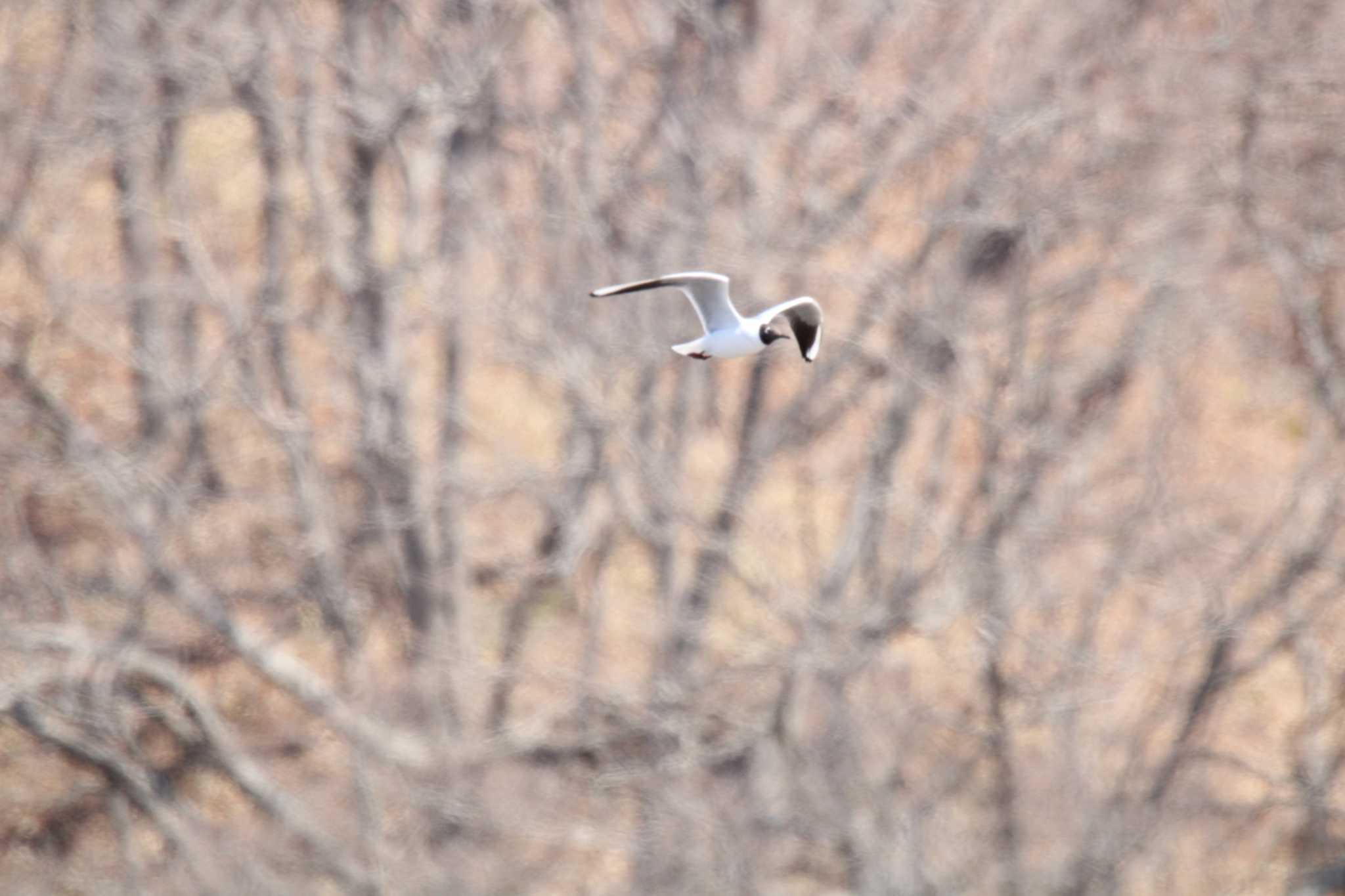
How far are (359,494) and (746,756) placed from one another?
6.03 ft

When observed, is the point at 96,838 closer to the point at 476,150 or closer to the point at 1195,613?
the point at 476,150

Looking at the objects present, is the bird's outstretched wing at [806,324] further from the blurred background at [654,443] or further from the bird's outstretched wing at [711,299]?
the blurred background at [654,443]

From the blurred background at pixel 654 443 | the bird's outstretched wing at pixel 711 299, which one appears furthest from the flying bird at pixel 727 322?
the blurred background at pixel 654 443

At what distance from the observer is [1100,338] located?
8758mm

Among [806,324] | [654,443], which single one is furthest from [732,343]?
[654,443]

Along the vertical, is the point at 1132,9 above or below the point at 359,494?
above

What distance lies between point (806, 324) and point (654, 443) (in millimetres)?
4512

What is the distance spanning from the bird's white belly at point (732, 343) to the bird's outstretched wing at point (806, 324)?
9 centimetres

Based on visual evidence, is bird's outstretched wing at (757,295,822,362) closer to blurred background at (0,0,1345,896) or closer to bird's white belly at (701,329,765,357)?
bird's white belly at (701,329,765,357)

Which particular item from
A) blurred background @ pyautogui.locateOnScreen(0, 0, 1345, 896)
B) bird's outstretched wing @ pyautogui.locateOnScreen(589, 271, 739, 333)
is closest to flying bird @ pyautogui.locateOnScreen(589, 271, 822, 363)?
bird's outstretched wing @ pyautogui.locateOnScreen(589, 271, 739, 333)

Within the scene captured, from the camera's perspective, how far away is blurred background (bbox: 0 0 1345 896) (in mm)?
8523

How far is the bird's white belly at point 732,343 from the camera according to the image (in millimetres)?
3830

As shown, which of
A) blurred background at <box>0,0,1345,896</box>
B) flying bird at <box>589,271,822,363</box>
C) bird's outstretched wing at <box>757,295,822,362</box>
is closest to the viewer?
flying bird at <box>589,271,822,363</box>

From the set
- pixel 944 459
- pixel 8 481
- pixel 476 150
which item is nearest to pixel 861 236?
pixel 944 459
